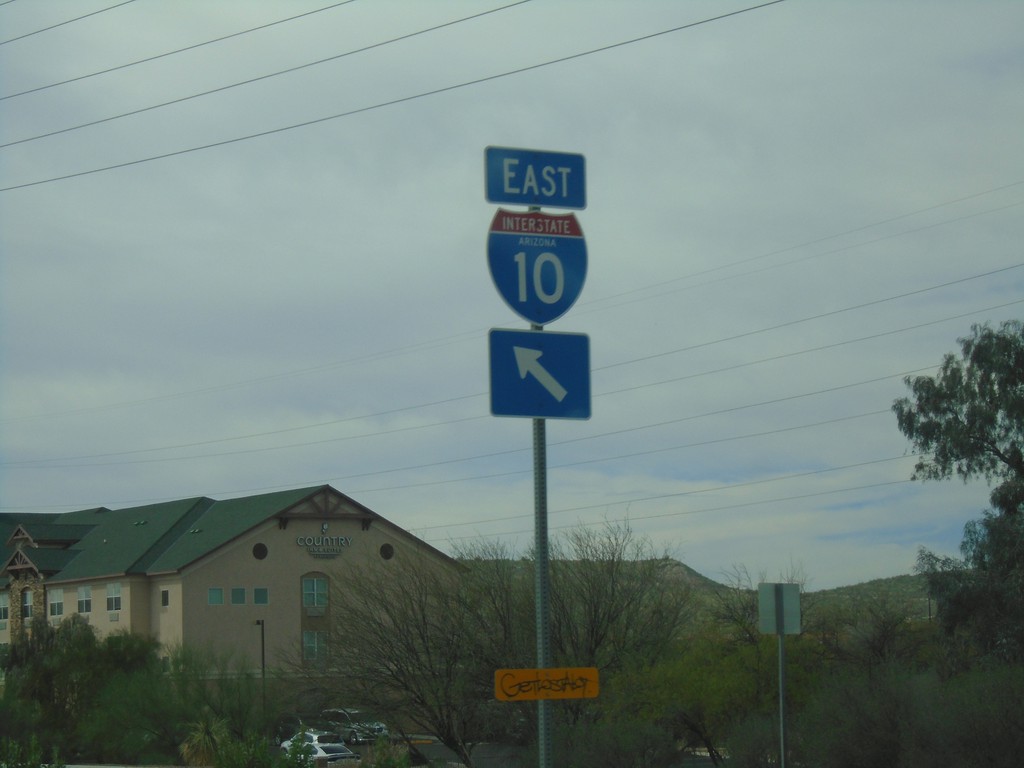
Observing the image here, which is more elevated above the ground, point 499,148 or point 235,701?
point 499,148

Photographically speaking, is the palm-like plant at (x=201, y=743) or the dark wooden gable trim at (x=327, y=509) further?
the dark wooden gable trim at (x=327, y=509)

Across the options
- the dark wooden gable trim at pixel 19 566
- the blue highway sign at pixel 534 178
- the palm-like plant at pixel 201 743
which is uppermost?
the blue highway sign at pixel 534 178

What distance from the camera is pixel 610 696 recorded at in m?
29.9

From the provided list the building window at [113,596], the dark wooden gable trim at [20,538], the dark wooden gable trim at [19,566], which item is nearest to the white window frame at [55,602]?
the dark wooden gable trim at [19,566]

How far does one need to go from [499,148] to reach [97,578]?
237ft

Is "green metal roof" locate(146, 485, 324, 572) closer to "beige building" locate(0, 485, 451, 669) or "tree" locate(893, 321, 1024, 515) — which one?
"beige building" locate(0, 485, 451, 669)

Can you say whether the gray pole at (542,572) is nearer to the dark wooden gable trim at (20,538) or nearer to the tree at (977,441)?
the tree at (977,441)

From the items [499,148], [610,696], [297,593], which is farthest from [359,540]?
[499,148]

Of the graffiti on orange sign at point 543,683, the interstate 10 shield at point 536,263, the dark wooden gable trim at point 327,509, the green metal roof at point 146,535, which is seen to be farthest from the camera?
the dark wooden gable trim at point 327,509

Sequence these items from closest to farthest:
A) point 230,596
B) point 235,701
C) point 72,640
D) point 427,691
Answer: point 427,691 < point 235,701 < point 72,640 < point 230,596

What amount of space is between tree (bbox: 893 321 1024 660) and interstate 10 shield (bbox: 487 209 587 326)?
1343 inches

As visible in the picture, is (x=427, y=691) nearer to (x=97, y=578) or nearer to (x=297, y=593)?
(x=297, y=593)

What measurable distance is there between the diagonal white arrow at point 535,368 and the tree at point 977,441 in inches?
1347

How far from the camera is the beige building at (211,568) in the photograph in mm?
69312
